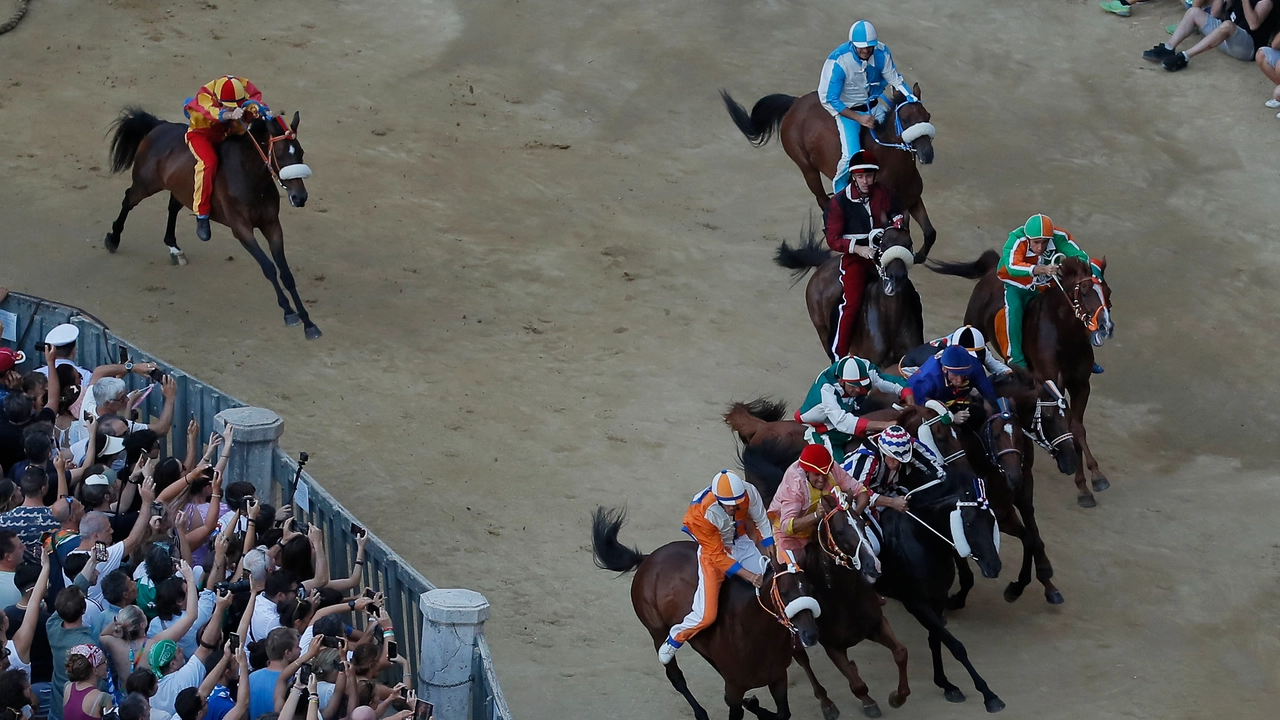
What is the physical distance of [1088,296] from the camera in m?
10.5

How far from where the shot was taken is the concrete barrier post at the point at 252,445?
311 inches

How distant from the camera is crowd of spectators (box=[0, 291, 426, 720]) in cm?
584

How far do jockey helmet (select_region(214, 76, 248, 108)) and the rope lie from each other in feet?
24.0

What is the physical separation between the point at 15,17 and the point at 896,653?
1502cm

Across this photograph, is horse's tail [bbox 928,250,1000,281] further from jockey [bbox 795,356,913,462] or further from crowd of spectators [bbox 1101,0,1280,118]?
crowd of spectators [bbox 1101,0,1280,118]

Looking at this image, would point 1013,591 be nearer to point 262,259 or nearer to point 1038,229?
point 1038,229

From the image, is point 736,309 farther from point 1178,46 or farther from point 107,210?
point 1178,46

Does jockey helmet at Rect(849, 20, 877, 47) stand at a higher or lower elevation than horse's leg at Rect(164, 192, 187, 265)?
higher

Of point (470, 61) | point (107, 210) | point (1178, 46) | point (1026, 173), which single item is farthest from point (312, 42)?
point (1178, 46)

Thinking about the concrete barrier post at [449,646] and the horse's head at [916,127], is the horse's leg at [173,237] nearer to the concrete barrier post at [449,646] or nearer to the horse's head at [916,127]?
the horse's head at [916,127]

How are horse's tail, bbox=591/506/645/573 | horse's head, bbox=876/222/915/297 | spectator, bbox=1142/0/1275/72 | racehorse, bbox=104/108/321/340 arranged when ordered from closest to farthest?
horse's tail, bbox=591/506/645/573 → horse's head, bbox=876/222/915/297 → racehorse, bbox=104/108/321/340 → spectator, bbox=1142/0/1275/72

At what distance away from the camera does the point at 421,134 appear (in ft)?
54.6

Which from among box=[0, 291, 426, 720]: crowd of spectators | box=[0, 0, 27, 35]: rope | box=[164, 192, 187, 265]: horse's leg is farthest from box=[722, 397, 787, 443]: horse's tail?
box=[0, 0, 27, 35]: rope

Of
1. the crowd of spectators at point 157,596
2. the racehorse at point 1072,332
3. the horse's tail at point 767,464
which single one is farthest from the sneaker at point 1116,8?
the crowd of spectators at point 157,596
